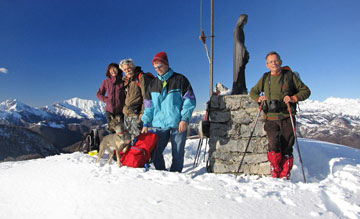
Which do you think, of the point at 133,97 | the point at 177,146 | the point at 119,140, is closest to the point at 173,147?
the point at 177,146

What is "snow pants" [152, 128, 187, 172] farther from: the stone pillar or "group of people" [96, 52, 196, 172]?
the stone pillar

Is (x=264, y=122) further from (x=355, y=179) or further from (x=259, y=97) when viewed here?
(x=355, y=179)

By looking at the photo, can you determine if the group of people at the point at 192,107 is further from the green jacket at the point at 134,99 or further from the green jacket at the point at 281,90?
the green jacket at the point at 134,99

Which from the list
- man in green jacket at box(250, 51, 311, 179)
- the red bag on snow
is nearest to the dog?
the red bag on snow

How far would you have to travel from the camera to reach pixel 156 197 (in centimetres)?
233

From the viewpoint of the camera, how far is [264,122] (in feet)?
14.3

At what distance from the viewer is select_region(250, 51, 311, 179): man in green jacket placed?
3.81m

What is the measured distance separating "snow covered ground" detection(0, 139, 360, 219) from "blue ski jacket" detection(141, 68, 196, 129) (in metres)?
1.10

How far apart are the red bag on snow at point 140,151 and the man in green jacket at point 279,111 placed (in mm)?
2409

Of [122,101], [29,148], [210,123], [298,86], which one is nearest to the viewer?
[298,86]

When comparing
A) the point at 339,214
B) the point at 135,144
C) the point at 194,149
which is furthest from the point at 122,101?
the point at 339,214

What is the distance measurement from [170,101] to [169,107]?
124 millimetres

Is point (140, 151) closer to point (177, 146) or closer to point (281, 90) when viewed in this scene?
point (177, 146)

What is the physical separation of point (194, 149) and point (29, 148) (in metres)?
88.1
